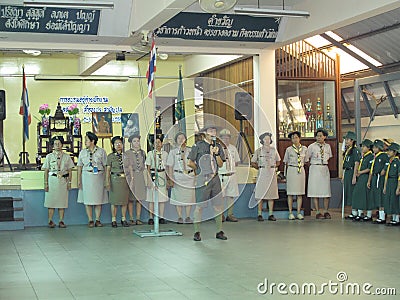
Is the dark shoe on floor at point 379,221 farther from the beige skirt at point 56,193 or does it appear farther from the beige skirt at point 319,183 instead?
the beige skirt at point 56,193

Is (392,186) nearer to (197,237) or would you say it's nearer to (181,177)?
(181,177)

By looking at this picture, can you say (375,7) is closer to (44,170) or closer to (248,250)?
(248,250)

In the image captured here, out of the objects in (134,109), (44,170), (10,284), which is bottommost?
(10,284)

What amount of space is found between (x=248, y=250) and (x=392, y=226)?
333 cm

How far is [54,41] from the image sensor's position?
11766 millimetres

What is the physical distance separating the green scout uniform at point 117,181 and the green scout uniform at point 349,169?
12.6ft

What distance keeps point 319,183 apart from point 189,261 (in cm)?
494

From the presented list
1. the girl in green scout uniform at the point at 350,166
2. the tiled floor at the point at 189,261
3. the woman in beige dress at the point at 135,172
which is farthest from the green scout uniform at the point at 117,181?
the girl in green scout uniform at the point at 350,166

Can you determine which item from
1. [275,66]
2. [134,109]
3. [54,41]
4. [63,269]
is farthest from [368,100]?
[63,269]

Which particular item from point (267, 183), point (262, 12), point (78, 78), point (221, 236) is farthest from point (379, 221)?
point (78, 78)

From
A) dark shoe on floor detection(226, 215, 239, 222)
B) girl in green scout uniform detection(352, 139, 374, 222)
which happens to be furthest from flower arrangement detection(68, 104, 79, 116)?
girl in green scout uniform detection(352, 139, 374, 222)

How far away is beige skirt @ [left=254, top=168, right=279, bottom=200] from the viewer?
11.9m

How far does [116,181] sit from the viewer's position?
11.2m

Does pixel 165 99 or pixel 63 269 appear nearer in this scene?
pixel 63 269
